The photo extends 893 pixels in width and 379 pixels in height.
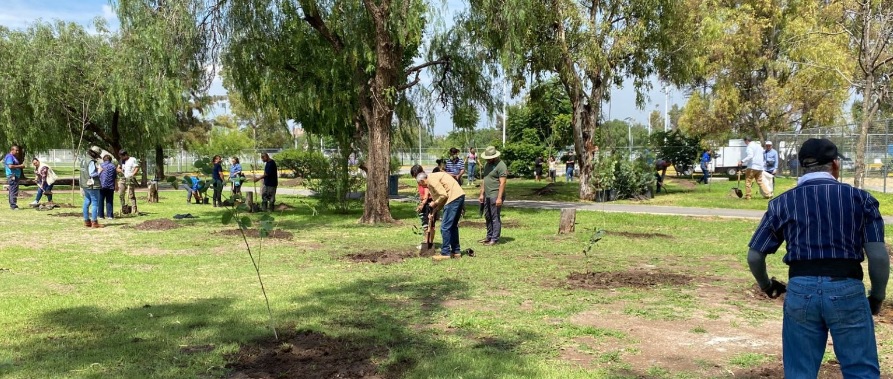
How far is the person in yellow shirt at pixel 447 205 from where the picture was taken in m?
9.69

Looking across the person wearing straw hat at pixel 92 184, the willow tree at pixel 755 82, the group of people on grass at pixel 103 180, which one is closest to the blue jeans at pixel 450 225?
the group of people on grass at pixel 103 180

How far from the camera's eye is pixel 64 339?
5598 millimetres

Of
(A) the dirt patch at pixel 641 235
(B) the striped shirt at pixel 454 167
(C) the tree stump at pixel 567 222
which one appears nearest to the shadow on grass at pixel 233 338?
(C) the tree stump at pixel 567 222

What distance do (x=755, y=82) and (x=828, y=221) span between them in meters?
33.5

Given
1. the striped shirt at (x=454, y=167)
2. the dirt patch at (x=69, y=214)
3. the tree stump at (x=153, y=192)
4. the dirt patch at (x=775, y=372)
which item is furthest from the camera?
the tree stump at (x=153, y=192)

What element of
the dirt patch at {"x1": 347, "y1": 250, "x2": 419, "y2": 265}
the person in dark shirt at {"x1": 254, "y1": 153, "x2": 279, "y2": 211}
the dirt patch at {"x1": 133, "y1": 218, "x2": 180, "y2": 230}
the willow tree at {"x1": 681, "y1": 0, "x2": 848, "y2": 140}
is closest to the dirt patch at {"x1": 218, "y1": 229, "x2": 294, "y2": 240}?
the dirt patch at {"x1": 133, "y1": 218, "x2": 180, "y2": 230}

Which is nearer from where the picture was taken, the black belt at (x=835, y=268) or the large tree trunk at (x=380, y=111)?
the black belt at (x=835, y=268)

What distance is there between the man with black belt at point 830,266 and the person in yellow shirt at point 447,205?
21.1 ft

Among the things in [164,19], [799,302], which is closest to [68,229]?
[164,19]

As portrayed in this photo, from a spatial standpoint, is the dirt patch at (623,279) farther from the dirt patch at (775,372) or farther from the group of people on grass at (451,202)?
the dirt patch at (775,372)

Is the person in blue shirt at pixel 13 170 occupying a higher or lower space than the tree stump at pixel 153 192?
higher

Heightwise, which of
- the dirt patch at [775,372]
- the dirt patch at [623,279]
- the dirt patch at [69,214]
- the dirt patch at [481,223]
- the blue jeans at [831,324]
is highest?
the blue jeans at [831,324]

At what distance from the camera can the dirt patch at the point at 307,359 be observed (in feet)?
15.7

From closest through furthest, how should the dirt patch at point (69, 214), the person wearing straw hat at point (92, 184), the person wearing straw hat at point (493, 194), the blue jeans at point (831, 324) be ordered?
the blue jeans at point (831, 324) < the person wearing straw hat at point (493, 194) < the person wearing straw hat at point (92, 184) < the dirt patch at point (69, 214)
